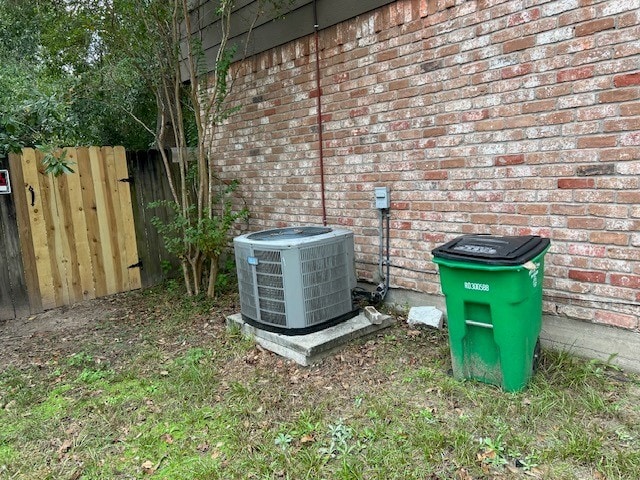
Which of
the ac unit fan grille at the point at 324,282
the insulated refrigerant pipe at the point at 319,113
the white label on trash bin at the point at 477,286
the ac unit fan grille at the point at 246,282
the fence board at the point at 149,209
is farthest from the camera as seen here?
the fence board at the point at 149,209

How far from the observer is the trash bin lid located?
247 cm

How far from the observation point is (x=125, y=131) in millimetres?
7059

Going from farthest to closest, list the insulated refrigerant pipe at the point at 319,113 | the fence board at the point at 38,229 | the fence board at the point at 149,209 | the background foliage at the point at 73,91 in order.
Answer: the fence board at the point at 149,209
the fence board at the point at 38,229
the insulated refrigerant pipe at the point at 319,113
the background foliage at the point at 73,91

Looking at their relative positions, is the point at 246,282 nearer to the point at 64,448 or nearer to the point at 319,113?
the point at 64,448

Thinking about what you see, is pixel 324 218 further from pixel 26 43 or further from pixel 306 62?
pixel 26 43

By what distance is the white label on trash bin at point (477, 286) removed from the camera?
2.58m

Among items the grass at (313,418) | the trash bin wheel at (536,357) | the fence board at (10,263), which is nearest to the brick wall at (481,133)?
the trash bin wheel at (536,357)

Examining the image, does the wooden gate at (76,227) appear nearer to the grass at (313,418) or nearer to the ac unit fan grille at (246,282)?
the grass at (313,418)


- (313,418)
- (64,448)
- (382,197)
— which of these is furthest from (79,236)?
(313,418)

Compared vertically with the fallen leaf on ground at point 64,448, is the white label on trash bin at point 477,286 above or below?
above

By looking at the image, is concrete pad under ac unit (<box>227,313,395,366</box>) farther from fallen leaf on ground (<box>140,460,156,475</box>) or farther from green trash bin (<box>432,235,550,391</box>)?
fallen leaf on ground (<box>140,460,156,475</box>)

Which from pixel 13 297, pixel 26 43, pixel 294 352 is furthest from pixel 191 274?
pixel 26 43

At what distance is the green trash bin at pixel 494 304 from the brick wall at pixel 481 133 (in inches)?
18.3

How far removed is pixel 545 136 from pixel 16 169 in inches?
185
